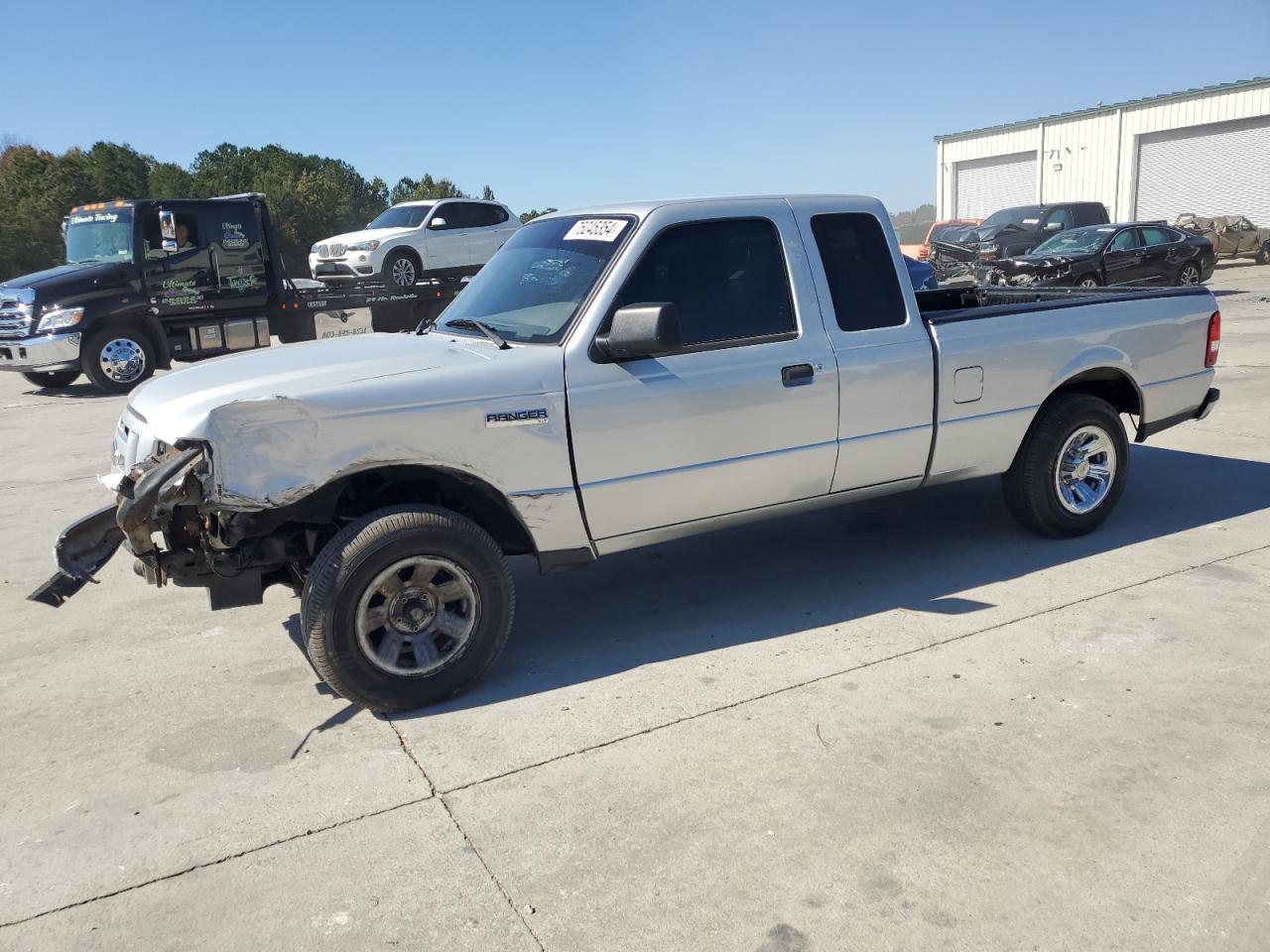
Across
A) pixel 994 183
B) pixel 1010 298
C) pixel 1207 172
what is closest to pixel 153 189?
pixel 994 183

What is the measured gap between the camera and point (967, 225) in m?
29.5

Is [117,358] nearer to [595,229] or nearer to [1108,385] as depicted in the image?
[595,229]

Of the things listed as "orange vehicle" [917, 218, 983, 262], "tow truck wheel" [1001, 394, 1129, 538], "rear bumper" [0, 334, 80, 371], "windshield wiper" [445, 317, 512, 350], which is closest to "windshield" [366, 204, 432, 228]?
"rear bumper" [0, 334, 80, 371]

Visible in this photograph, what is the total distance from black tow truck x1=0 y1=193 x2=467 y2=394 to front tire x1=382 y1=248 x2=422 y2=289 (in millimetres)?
2035

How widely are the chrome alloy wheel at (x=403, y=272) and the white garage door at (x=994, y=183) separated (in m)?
33.7

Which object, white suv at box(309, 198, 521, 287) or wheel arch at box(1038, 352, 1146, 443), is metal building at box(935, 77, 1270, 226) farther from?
wheel arch at box(1038, 352, 1146, 443)

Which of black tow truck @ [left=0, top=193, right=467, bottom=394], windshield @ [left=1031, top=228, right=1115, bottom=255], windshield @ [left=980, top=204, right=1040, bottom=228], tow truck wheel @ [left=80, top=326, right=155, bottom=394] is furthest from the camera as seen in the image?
windshield @ [left=980, top=204, right=1040, bottom=228]

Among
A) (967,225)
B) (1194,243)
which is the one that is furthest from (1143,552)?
(967,225)

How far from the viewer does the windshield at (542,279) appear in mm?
4621

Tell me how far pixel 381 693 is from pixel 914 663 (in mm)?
2183

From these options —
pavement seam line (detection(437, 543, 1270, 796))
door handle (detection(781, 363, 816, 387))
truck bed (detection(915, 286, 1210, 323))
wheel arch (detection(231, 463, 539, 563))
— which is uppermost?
truck bed (detection(915, 286, 1210, 323))

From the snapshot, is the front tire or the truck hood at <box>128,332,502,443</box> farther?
the front tire

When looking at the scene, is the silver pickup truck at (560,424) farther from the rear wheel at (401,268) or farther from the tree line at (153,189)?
the tree line at (153,189)

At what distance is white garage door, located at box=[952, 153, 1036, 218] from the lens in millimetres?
45000
